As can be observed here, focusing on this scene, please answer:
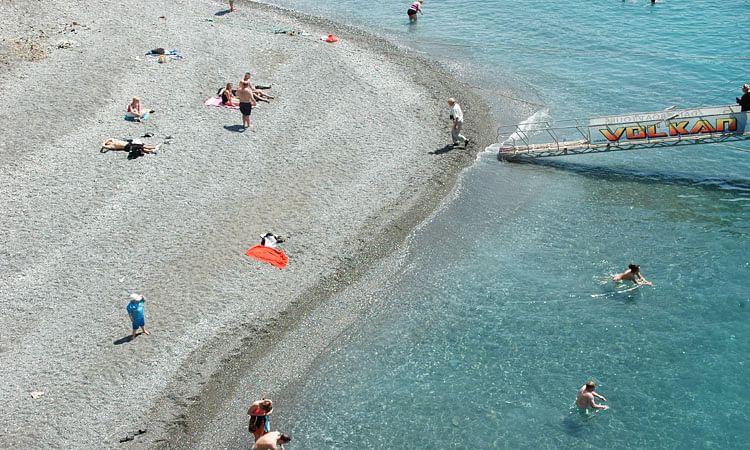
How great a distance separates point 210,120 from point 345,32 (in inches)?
627

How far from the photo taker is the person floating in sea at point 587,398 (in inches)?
777

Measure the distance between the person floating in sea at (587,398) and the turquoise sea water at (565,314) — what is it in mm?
265

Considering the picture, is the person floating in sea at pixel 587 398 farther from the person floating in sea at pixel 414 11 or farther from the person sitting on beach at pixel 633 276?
the person floating in sea at pixel 414 11

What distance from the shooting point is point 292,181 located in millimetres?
29922

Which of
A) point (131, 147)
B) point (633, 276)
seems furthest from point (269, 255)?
point (633, 276)

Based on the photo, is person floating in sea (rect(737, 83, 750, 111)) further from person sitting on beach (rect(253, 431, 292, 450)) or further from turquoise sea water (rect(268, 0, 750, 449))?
person sitting on beach (rect(253, 431, 292, 450))

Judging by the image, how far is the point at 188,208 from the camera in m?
27.8

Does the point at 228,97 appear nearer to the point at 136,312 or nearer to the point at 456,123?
the point at 456,123

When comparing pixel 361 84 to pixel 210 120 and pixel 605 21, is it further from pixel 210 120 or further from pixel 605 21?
pixel 605 21

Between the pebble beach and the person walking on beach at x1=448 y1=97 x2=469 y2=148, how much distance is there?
1.90 ft

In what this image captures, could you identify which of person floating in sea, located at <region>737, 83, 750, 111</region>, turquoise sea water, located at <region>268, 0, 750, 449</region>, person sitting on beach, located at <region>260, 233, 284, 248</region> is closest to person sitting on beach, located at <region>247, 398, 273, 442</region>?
turquoise sea water, located at <region>268, 0, 750, 449</region>

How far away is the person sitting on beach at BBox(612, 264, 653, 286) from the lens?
2447cm

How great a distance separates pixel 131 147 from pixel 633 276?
60.7 ft

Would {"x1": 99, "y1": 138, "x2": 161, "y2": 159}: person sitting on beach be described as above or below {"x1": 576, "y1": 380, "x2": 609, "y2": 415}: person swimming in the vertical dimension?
above
